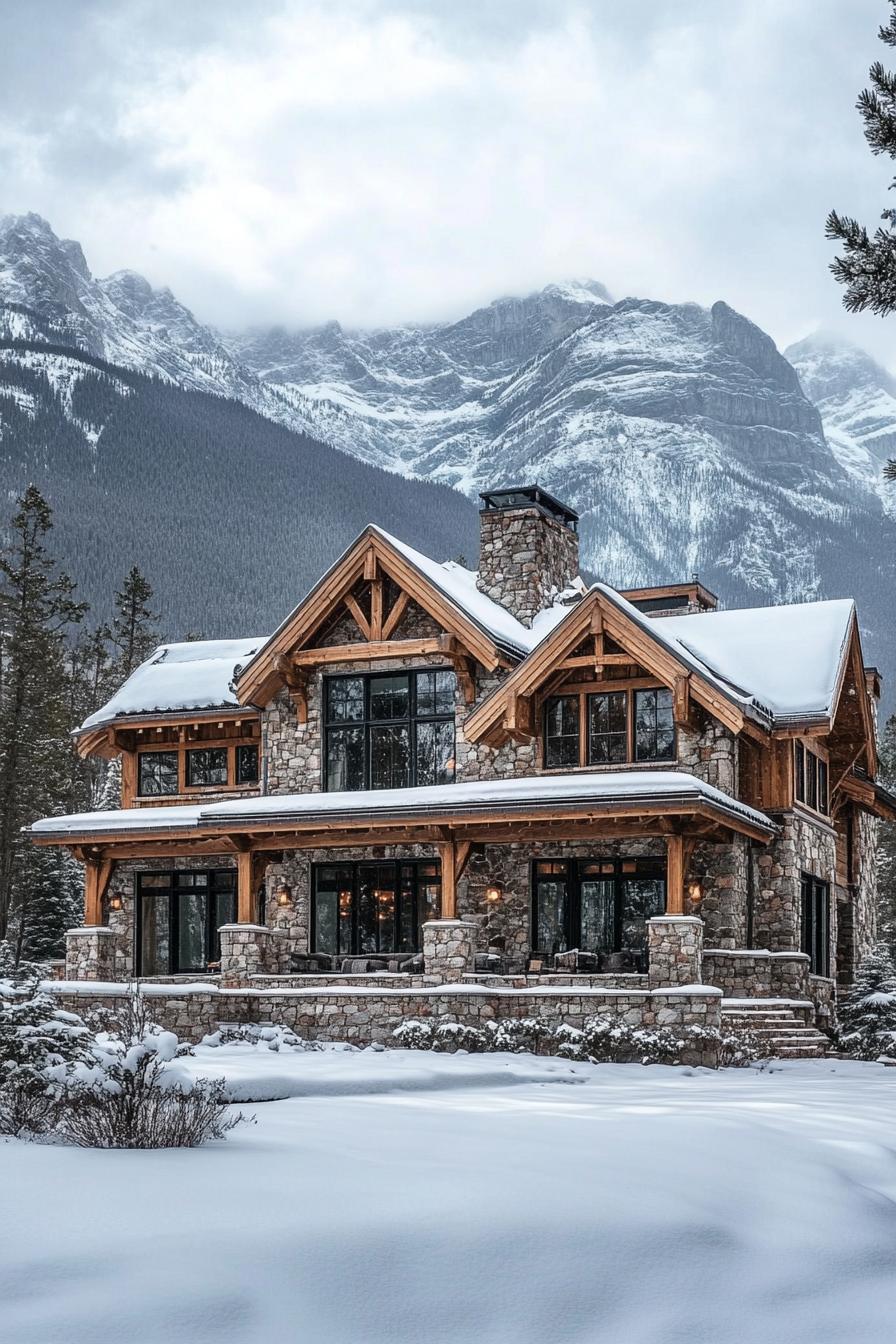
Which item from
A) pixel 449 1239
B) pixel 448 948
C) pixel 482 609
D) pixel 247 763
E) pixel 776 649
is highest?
pixel 482 609

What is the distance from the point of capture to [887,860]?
47.5 meters

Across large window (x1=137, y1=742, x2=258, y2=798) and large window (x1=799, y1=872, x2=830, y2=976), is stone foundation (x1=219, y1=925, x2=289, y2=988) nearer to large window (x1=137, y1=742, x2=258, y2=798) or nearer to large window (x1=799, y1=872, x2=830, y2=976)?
large window (x1=137, y1=742, x2=258, y2=798)

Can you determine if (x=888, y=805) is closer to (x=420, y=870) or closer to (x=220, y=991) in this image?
(x=420, y=870)

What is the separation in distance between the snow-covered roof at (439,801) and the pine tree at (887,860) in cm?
2296

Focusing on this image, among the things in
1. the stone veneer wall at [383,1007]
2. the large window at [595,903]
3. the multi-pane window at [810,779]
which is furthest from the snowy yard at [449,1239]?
the multi-pane window at [810,779]

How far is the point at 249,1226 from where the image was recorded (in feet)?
23.4

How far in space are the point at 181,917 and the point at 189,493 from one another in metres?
107

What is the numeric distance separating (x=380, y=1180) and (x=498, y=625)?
18.9 m

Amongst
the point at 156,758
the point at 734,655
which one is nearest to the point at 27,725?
the point at 156,758

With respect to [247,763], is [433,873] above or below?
below

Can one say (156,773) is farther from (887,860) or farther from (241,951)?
(887,860)

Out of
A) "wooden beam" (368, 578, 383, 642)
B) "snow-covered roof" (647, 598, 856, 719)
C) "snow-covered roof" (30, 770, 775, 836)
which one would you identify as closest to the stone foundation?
"snow-covered roof" (30, 770, 775, 836)

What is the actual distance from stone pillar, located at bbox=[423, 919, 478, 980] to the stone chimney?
707cm

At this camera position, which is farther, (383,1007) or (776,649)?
(776,649)
